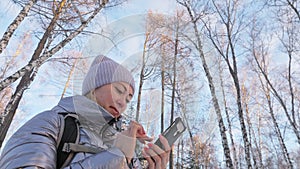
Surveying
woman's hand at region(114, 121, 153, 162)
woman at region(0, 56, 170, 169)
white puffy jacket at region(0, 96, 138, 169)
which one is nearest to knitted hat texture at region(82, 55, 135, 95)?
woman at region(0, 56, 170, 169)

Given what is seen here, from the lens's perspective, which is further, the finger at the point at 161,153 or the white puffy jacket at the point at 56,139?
the finger at the point at 161,153

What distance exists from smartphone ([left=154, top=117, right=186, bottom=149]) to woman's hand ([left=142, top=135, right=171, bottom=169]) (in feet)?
0.05

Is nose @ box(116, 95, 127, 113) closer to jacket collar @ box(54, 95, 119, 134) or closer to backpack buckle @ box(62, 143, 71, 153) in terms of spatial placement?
jacket collar @ box(54, 95, 119, 134)

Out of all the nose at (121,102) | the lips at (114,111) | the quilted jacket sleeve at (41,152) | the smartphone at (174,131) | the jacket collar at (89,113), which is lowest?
the quilted jacket sleeve at (41,152)

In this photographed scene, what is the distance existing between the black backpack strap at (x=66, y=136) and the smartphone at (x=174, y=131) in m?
0.31

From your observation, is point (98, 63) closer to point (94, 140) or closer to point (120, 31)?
point (120, 31)

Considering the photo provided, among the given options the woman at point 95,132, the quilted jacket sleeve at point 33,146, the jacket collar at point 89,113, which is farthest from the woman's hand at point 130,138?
the quilted jacket sleeve at point 33,146

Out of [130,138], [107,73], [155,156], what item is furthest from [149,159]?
[107,73]

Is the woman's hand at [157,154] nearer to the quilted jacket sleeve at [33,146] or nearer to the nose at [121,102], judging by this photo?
the nose at [121,102]

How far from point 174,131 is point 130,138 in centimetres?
17

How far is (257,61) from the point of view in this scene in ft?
51.5

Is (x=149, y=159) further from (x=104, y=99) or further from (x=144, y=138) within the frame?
(x=104, y=99)

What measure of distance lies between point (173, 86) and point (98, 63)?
0.45m

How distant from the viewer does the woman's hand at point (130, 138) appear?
0.86 metres
